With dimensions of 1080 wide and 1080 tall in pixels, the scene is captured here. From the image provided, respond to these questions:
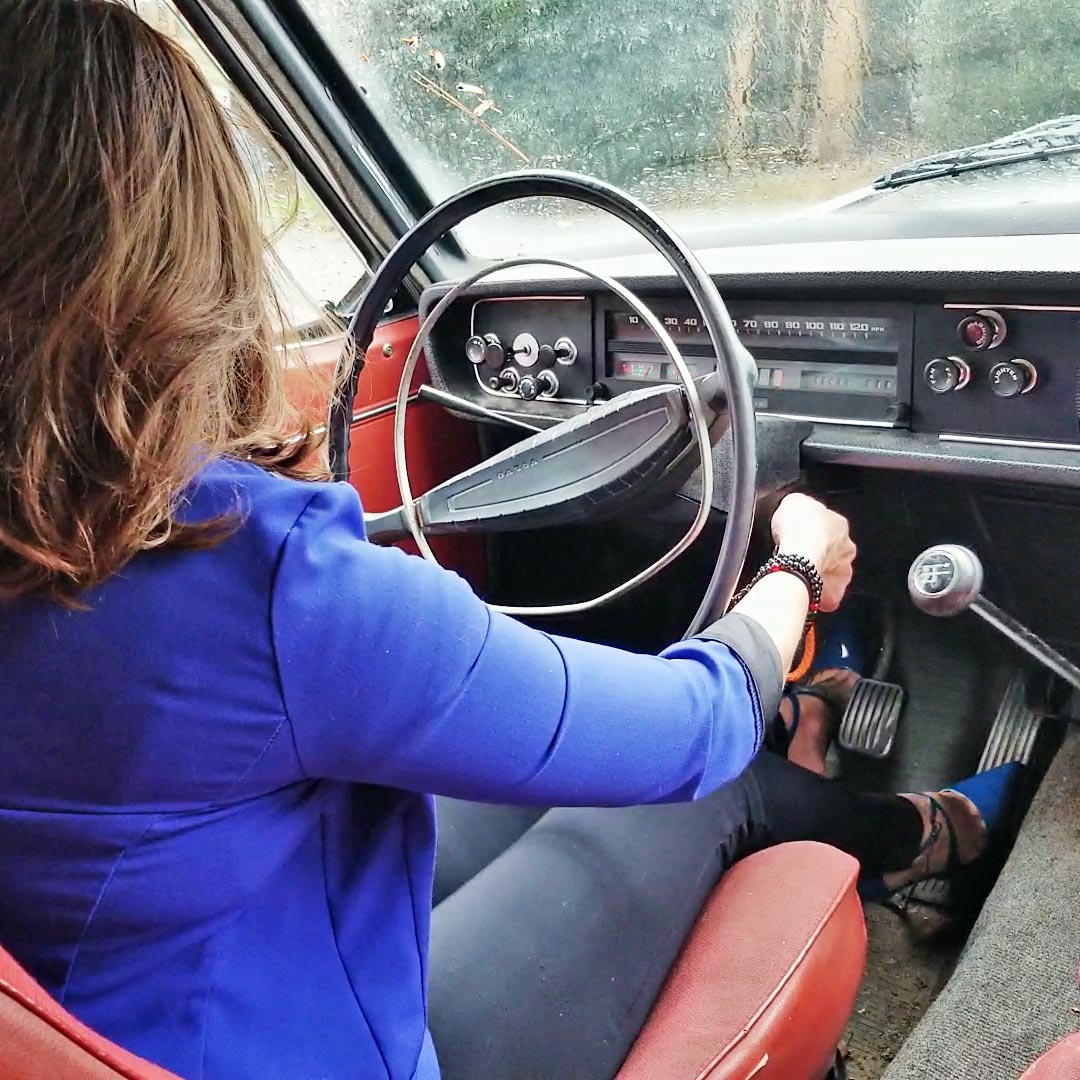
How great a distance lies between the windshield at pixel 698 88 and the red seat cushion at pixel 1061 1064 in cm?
111

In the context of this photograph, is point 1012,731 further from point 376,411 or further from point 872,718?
point 376,411

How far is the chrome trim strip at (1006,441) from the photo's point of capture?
4.22 ft

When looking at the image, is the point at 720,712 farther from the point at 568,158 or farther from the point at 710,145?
the point at 568,158

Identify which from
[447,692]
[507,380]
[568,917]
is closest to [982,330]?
[507,380]

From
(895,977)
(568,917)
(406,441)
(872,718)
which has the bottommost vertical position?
(895,977)

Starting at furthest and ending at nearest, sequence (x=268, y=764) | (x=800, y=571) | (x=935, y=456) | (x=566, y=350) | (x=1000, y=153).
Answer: (x=566, y=350)
(x=1000, y=153)
(x=935, y=456)
(x=800, y=571)
(x=268, y=764)

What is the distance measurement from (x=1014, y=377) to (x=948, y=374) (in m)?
0.08

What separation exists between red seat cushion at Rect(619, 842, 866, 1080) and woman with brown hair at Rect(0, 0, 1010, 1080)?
0.24 meters

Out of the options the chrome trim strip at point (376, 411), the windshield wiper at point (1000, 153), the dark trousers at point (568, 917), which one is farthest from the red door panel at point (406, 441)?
the windshield wiper at point (1000, 153)

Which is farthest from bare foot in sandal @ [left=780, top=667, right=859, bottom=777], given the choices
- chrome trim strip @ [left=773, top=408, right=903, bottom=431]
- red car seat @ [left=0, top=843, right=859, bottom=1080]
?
red car seat @ [left=0, top=843, right=859, bottom=1080]

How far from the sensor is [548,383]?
1.68m

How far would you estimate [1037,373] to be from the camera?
4.18ft

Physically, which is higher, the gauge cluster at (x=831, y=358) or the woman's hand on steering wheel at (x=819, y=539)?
the gauge cluster at (x=831, y=358)

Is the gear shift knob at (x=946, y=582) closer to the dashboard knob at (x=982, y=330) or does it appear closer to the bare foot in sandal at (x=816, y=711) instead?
the dashboard knob at (x=982, y=330)
